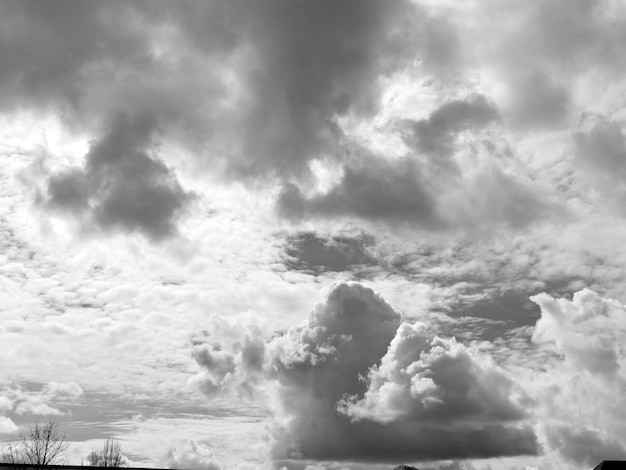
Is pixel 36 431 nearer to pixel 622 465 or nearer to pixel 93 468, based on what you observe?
pixel 93 468

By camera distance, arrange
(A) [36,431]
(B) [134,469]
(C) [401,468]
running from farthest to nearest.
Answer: (C) [401,468], (B) [134,469], (A) [36,431]

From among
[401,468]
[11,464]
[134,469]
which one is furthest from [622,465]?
[11,464]

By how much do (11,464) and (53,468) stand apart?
8.18 m

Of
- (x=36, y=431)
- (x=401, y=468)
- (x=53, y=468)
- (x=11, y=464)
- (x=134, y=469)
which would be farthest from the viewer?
(x=401, y=468)

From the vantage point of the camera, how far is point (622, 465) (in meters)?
102

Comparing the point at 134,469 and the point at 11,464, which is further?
the point at 134,469

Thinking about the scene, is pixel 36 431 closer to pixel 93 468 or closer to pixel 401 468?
pixel 93 468

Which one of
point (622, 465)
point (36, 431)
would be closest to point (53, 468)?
point (36, 431)

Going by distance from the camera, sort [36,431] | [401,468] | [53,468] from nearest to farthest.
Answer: [36,431] → [53,468] → [401,468]

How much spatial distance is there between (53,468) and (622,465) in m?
93.6

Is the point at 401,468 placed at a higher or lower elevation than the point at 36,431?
lower

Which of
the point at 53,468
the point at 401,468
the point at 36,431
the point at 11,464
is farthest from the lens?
the point at 401,468

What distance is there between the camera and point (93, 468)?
104188 mm

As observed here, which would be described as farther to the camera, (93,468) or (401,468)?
(401,468)
